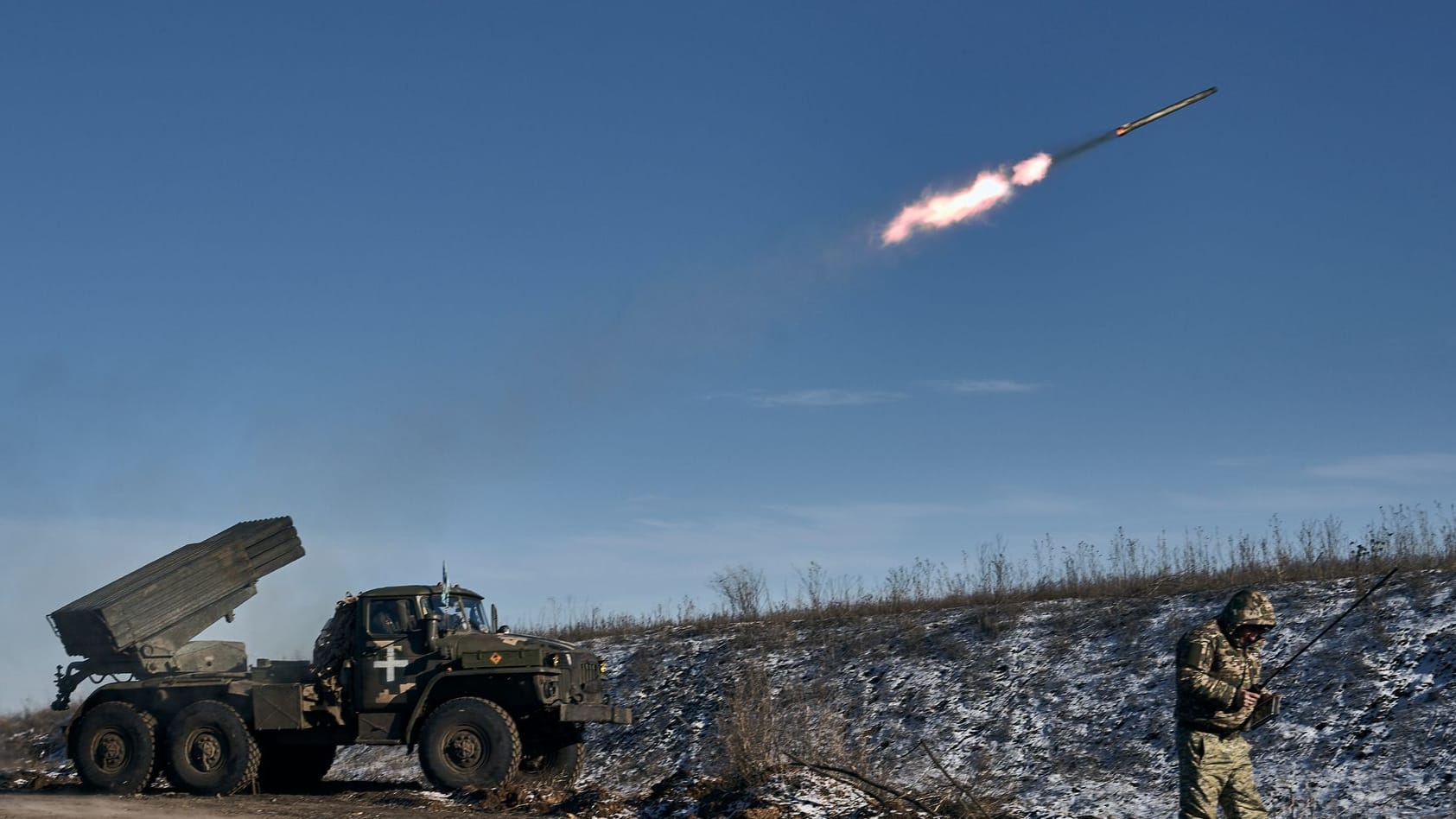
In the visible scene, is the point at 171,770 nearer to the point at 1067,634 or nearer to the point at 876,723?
the point at 876,723

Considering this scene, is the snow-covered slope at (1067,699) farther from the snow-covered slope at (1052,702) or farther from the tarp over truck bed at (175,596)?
the tarp over truck bed at (175,596)

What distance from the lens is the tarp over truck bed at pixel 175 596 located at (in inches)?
606

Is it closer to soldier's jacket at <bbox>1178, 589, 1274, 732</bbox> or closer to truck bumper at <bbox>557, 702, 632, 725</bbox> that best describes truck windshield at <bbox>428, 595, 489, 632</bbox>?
truck bumper at <bbox>557, 702, 632, 725</bbox>

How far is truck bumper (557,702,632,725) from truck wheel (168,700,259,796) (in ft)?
12.7

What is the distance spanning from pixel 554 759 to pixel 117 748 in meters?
5.25

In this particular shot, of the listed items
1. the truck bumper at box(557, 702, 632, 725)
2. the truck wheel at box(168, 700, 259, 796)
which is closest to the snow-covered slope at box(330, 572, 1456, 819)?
the truck bumper at box(557, 702, 632, 725)

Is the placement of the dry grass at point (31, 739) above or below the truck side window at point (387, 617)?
below

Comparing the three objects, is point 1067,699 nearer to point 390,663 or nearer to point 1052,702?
point 1052,702

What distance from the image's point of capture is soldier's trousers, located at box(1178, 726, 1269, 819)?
767 centimetres

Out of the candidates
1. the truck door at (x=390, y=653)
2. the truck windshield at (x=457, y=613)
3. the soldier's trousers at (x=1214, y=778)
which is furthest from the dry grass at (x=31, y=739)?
the soldier's trousers at (x=1214, y=778)

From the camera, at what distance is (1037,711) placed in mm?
15789

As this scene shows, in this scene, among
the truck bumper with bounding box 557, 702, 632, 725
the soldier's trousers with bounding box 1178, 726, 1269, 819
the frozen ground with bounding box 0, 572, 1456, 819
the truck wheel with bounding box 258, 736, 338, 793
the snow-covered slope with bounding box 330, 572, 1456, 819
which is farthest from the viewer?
the truck wheel with bounding box 258, 736, 338, 793

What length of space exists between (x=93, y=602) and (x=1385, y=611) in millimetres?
15676

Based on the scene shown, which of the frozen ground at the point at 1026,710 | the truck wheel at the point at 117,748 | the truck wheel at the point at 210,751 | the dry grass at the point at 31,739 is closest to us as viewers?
the frozen ground at the point at 1026,710
